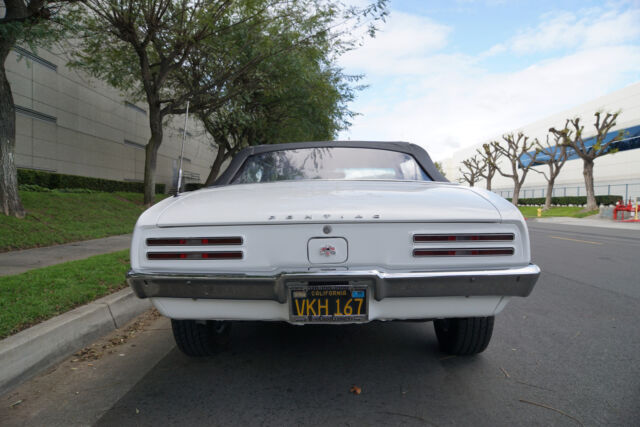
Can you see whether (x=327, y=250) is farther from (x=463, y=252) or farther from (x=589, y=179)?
(x=589, y=179)

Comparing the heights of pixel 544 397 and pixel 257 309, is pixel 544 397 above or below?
below

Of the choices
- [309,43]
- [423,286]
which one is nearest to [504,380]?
[423,286]

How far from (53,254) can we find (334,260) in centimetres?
605

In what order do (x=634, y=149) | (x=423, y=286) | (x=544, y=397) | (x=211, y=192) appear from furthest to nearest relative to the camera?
(x=634, y=149), (x=211, y=192), (x=544, y=397), (x=423, y=286)

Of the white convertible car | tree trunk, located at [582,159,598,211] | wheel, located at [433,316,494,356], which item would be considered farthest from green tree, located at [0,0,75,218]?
tree trunk, located at [582,159,598,211]

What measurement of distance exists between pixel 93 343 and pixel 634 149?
41.9m

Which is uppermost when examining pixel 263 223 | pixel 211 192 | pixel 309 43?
pixel 309 43

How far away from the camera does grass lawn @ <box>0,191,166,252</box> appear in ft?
24.5

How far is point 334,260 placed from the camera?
2.11 meters

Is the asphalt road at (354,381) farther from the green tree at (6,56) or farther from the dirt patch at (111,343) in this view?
the green tree at (6,56)

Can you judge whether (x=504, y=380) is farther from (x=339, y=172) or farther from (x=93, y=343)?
(x=93, y=343)

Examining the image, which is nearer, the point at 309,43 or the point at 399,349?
the point at 399,349

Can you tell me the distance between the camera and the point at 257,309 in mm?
2168

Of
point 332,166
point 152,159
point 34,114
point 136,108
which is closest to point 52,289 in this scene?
point 332,166
